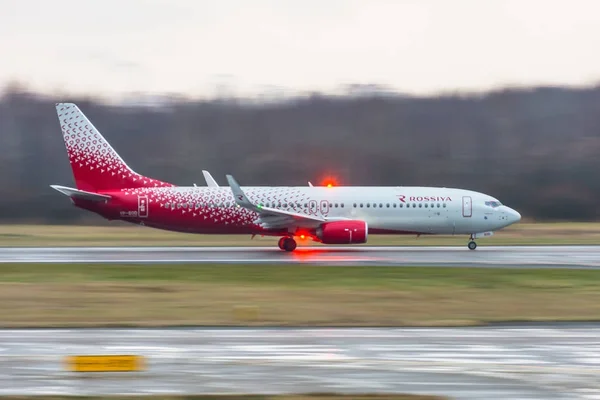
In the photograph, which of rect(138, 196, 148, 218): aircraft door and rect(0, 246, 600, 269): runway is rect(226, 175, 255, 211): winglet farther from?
rect(138, 196, 148, 218): aircraft door

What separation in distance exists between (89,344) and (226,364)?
135 inches

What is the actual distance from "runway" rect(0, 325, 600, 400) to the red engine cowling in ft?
70.5

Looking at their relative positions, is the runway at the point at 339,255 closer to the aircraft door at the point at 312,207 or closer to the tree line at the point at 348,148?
the aircraft door at the point at 312,207

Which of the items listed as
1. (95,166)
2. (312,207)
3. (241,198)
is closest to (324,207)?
(312,207)

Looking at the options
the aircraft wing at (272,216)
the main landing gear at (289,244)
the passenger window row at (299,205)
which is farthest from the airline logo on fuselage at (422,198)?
the main landing gear at (289,244)

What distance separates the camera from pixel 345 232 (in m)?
40.5

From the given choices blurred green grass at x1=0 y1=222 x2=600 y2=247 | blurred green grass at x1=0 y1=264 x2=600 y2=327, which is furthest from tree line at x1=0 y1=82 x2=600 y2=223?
blurred green grass at x1=0 y1=264 x2=600 y2=327

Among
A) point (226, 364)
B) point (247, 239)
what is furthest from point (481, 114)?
point (226, 364)

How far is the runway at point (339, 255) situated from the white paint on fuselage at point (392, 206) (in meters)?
1.07

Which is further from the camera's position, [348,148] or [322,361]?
[348,148]

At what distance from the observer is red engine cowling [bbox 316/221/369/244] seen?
40.5m

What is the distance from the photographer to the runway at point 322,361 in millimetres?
12953

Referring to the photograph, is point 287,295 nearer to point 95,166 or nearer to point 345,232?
point 345,232

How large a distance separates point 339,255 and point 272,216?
4.00 m
